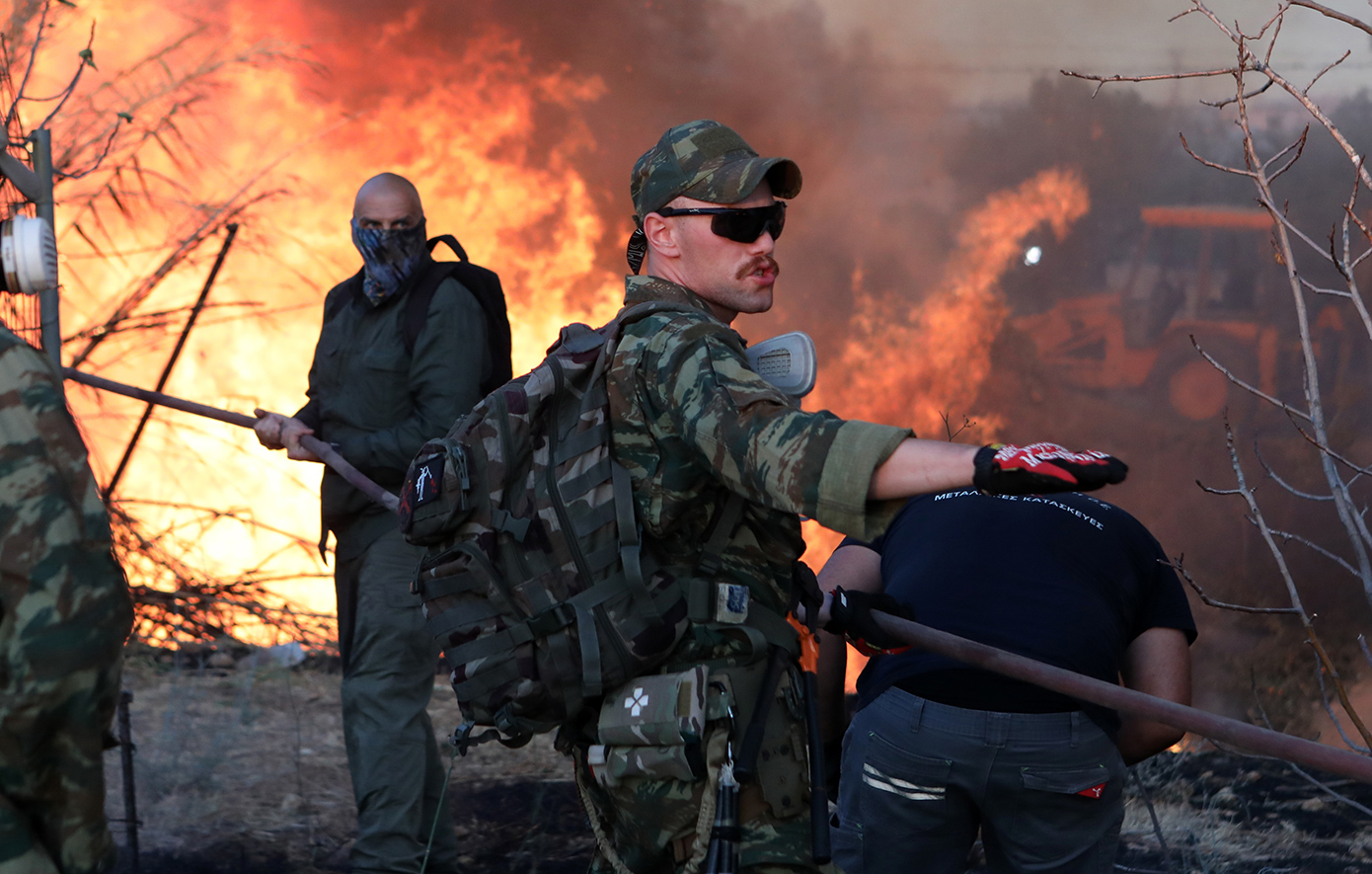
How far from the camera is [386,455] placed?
371cm

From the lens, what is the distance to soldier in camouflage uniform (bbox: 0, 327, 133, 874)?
4.70ft

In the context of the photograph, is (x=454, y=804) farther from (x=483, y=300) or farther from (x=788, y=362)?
(x=788, y=362)

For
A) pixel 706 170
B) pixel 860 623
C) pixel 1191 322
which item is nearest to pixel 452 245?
pixel 706 170

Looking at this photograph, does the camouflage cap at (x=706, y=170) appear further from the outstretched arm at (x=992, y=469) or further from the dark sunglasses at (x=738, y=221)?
the outstretched arm at (x=992, y=469)

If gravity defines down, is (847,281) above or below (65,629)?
above

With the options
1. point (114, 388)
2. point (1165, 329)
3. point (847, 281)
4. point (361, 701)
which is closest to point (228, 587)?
point (114, 388)

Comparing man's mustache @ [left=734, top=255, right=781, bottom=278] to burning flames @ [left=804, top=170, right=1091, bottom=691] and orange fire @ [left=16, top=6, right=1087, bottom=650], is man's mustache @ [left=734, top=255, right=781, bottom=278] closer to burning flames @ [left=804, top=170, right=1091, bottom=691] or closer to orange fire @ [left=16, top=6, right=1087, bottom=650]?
orange fire @ [left=16, top=6, right=1087, bottom=650]

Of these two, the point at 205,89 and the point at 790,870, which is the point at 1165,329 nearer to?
the point at 205,89

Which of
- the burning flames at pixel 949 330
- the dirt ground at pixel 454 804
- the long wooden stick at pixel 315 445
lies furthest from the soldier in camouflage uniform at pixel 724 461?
the burning flames at pixel 949 330

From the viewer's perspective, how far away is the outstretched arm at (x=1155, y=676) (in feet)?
9.17

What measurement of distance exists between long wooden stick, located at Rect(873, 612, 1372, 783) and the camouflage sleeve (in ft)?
1.99

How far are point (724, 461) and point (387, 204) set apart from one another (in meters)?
2.64

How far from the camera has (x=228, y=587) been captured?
237 inches

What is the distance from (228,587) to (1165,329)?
679cm
